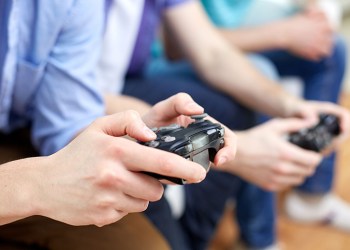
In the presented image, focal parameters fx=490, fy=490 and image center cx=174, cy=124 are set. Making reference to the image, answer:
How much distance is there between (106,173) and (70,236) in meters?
0.17

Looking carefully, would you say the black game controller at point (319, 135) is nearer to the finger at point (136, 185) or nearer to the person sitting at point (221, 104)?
the person sitting at point (221, 104)

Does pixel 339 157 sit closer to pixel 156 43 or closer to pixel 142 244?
pixel 156 43

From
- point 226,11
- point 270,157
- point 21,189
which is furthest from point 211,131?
point 226,11

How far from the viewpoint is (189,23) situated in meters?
0.79

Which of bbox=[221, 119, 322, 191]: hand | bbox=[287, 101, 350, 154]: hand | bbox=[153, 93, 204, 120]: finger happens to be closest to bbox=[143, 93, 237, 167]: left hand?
bbox=[153, 93, 204, 120]: finger

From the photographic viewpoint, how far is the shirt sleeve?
1.75ft

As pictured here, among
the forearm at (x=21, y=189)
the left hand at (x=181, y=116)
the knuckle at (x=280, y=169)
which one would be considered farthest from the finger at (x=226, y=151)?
the knuckle at (x=280, y=169)

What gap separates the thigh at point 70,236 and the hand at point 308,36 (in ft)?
1.89

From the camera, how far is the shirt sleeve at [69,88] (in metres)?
0.53

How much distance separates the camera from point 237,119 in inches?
29.8

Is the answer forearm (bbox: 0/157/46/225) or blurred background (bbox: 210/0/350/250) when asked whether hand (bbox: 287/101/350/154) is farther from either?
forearm (bbox: 0/157/46/225)

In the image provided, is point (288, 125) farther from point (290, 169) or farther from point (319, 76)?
point (319, 76)

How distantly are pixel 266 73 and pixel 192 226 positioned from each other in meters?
0.36

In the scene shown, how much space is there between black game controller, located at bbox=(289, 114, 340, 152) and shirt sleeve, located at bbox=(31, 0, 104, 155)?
29 cm
